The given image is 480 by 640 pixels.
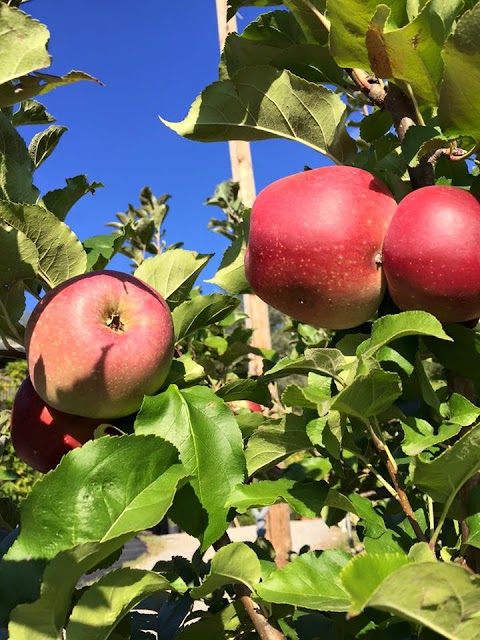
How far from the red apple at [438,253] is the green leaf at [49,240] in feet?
1.49

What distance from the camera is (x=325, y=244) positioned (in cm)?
80

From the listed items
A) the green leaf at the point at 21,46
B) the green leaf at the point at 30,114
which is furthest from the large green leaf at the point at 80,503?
the green leaf at the point at 30,114

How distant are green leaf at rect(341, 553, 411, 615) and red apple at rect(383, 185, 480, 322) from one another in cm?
34

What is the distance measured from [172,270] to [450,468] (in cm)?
56

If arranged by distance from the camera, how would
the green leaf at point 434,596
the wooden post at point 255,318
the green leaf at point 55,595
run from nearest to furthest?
1. the green leaf at point 434,596
2. the green leaf at point 55,595
3. the wooden post at point 255,318

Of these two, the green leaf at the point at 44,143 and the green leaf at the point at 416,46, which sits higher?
the green leaf at the point at 416,46

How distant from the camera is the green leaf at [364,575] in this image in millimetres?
466

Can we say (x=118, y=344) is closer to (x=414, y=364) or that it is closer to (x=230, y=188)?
(x=414, y=364)

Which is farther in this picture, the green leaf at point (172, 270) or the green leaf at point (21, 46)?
the green leaf at point (172, 270)

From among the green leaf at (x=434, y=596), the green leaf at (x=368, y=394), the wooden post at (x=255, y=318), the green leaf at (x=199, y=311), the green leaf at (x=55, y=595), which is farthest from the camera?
the wooden post at (x=255, y=318)

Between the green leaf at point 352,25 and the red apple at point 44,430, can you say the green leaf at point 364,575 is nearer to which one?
the red apple at point 44,430

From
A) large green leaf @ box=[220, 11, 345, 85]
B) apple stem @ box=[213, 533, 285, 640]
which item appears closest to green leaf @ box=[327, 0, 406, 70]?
large green leaf @ box=[220, 11, 345, 85]

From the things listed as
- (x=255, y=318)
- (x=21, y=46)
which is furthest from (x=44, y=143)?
(x=255, y=318)

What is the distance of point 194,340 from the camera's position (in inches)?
112
